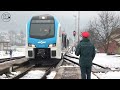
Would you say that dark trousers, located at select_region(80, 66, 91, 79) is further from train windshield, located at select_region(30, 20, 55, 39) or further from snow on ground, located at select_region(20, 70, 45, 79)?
train windshield, located at select_region(30, 20, 55, 39)

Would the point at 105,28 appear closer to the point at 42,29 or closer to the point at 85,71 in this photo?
the point at 42,29

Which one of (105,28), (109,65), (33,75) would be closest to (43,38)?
(109,65)

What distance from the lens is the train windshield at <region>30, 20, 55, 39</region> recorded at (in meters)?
21.9

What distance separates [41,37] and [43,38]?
0.16 metres

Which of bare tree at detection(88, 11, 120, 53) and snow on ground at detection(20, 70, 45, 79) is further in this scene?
bare tree at detection(88, 11, 120, 53)

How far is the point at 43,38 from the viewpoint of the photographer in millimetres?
21750

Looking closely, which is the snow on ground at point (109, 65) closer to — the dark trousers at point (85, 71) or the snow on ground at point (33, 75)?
the snow on ground at point (33, 75)

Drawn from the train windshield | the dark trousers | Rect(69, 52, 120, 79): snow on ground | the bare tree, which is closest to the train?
the train windshield

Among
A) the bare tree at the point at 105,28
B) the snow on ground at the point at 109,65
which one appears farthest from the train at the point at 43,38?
the bare tree at the point at 105,28

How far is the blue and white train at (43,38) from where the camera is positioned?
70.5ft
